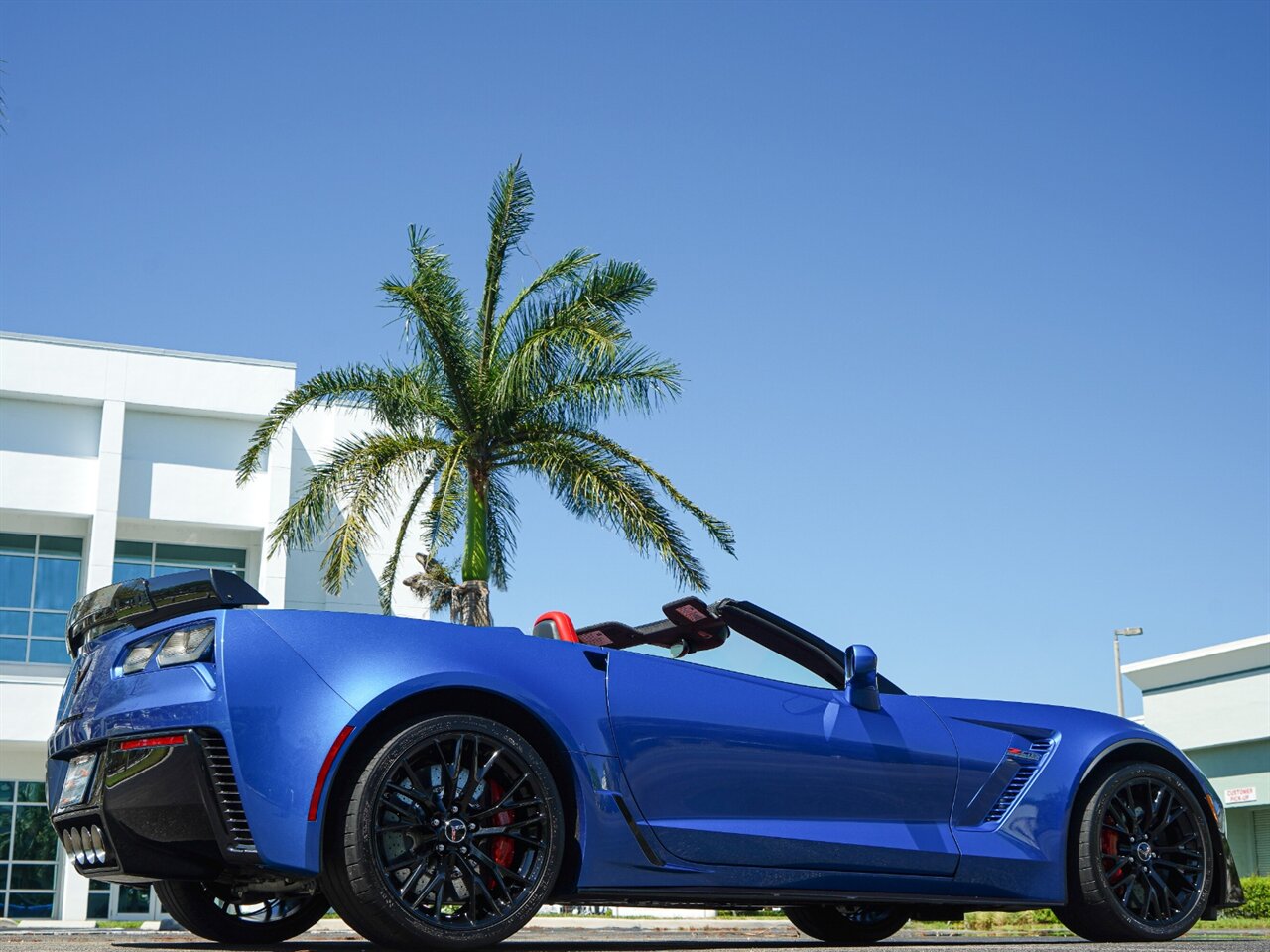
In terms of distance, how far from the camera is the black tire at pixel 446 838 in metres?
4.21

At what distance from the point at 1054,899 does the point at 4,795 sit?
26.9 meters

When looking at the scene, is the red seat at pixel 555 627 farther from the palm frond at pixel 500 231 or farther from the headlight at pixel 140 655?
the palm frond at pixel 500 231

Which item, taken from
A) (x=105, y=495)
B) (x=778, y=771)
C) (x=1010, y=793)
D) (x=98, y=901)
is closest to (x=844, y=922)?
(x=1010, y=793)

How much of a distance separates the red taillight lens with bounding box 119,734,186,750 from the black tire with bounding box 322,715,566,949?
486 millimetres

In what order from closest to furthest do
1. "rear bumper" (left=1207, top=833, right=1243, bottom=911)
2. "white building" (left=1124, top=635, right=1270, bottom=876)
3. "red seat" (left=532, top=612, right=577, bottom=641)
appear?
1. "red seat" (left=532, top=612, right=577, bottom=641)
2. "rear bumper" (left=1207, top=833, right=1243, bottom=911)
3. "white building" (left=1124, top=635, right=1270, bottom=876)

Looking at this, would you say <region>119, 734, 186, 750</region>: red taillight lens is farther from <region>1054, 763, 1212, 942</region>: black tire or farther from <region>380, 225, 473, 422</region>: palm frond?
<region>380, 225, 473, 422</region>: palm frond

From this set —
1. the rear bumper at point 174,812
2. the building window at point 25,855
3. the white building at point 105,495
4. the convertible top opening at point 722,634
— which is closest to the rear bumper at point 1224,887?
the convertible top opening at point 722,634

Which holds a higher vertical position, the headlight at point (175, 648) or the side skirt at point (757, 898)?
the headlight at point (175, 648)

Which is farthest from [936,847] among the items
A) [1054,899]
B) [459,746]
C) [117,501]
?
[117,501]

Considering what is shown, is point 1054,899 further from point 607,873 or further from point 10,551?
point 10,551

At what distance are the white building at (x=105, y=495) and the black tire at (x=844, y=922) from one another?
22879 millimetres

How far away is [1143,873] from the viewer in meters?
5.88

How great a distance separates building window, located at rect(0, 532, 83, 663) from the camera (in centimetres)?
2925

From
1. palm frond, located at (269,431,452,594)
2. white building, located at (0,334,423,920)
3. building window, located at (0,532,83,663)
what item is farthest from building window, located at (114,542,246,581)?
palm frond, located at (269,431,452,594)
